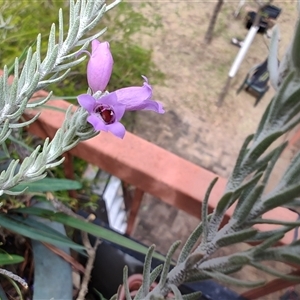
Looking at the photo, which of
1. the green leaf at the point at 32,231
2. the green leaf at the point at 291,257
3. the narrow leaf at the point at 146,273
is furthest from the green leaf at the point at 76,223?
the green leaf at the point at 291,257

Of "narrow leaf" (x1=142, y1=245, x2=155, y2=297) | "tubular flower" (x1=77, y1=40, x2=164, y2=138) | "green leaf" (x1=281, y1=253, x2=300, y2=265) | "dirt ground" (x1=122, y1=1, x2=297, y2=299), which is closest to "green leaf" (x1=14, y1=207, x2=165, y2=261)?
"narrow leaf" (x1=142, y1=245, x2=155, y2=297)

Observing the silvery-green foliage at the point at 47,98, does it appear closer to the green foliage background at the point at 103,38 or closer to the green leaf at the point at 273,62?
the green leaf at the point at 273,62

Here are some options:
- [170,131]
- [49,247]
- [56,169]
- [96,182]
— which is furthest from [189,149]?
[49,247]

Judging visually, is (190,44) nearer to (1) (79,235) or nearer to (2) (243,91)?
(2) (243,91)

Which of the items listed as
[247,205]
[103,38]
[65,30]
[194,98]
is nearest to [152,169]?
[247,205]

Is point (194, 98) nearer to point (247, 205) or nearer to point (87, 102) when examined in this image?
point (247, 205)
